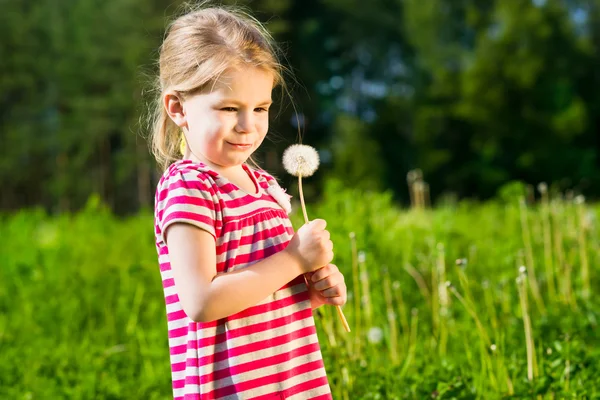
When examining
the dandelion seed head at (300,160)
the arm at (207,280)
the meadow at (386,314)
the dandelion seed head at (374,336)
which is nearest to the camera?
the arm at (207,280)

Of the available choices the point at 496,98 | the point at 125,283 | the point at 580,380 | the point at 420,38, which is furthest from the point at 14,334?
the point at 420,38

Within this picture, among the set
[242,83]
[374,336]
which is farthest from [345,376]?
[242,83]

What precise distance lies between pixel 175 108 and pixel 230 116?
0.55ft

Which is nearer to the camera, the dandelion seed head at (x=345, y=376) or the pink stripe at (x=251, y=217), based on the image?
the pink stripe at (x=251, y=217)

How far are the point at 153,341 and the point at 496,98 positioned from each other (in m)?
23.4

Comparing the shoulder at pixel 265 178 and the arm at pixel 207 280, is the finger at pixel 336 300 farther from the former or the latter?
the shoulder at pixel 265 178

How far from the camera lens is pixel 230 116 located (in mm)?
1744

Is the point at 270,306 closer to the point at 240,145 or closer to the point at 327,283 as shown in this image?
the point at 327,283

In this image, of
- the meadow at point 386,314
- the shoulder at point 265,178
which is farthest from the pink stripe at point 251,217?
the meadow at point 386,314

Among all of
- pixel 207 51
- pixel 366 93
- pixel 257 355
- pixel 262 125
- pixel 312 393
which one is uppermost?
pixel 366 93

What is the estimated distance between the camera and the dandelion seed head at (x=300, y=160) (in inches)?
74.3

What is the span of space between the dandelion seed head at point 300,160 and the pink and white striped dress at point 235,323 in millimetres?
119

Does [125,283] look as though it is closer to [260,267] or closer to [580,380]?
[580,380]

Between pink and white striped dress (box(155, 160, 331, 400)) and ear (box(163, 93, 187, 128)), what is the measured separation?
4.4 inches
